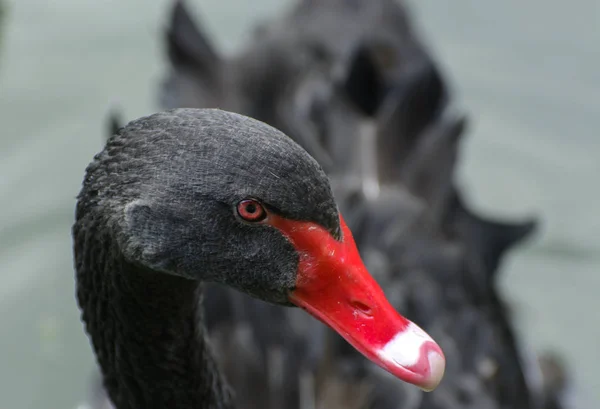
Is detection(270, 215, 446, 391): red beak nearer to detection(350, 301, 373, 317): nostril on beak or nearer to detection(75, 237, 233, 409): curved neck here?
detection(350, 301, 373, 317): nostril on beak

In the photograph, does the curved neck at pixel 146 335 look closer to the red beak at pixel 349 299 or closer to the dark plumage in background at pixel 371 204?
the red beak at pixel 349 299

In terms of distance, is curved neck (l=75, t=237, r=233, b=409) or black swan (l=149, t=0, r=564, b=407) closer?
curved neck (l=75, t=237, r=233, b=409)

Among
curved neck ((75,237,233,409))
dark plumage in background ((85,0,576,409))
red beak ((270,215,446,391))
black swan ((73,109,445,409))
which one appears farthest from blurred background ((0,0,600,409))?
red beak ((270,215,446,391))

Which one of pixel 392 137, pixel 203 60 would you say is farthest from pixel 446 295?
pixel 203 60

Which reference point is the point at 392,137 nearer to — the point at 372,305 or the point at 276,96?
the point at 276,96

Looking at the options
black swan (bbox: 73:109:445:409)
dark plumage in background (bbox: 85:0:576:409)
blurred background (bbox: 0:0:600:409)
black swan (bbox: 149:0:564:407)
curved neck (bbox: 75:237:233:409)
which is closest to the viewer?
black swan (bbox: 73:109:445:409)

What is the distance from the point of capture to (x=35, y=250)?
488 cm

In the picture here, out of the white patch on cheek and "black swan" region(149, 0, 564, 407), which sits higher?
"black swan" region(149, 0, 564, 407)

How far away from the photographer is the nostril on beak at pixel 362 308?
218 cm

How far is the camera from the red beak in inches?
83.9

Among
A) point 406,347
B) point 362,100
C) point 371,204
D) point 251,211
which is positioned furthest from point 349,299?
point 362,100

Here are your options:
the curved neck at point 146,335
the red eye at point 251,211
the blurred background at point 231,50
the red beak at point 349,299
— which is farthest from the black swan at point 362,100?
the red eye at point 251,211

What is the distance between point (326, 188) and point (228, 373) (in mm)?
1650

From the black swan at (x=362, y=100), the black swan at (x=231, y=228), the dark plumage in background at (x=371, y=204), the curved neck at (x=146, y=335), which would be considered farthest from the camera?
the black swan at (x=362, y=100)
